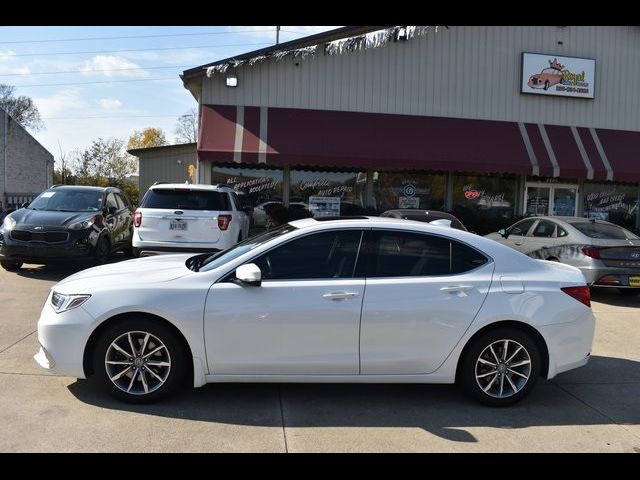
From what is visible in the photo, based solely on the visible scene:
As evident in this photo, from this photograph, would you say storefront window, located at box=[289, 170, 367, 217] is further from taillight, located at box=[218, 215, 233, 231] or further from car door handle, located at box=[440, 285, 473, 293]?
car door handle, located at box=[440, 285, 473, 293]

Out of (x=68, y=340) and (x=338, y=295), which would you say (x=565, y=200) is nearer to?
(x=338, y=295)

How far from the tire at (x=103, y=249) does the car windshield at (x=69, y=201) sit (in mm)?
682

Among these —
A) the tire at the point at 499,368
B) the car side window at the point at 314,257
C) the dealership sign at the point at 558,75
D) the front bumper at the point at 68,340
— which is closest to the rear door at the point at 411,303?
the car side window at the point at 314,257

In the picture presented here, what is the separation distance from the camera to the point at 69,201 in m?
11.5

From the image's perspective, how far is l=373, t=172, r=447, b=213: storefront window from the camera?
647 inches

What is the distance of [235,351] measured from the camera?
4.39 m

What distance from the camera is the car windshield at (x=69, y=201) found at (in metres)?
11.2

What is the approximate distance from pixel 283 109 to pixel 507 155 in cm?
607

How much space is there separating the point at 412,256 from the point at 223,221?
5309 millimetres

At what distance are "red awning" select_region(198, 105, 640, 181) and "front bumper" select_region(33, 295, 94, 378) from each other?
965cm

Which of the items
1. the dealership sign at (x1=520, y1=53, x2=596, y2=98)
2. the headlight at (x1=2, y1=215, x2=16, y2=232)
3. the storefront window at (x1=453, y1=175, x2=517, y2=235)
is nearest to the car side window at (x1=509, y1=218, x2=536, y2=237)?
the storefront window at (x1=453, y1=175, x2=517, y2=235)

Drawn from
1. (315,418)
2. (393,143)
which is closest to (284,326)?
(315,418)

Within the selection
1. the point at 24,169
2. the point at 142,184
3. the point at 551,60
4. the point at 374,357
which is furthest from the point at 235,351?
the point at 24,169

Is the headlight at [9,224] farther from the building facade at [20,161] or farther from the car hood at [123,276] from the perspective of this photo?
the building facade at [20,161]
